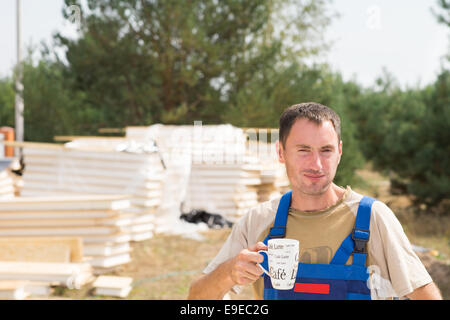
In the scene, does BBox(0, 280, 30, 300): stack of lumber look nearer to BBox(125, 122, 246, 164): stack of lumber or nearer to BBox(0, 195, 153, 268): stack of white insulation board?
BBox(0, 195, 153, 268): stack of white insulation board

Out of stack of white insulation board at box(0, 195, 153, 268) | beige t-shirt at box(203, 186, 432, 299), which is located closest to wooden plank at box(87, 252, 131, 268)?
stack of white insulation board at box(0, 195, 153, 268)

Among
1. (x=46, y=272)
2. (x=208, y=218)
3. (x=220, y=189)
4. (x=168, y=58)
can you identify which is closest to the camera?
(x=46, y=272)

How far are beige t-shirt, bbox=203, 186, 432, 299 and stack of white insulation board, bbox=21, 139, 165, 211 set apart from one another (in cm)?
806

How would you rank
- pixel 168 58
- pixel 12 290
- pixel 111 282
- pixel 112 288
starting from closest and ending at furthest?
1. pixel 12 290
2. pixel 112 288
3. pixel 111 282
4. pixel 168 58

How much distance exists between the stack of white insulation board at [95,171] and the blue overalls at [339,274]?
26.4 ft

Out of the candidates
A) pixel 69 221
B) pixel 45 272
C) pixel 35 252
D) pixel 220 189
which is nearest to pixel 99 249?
pixel 69 221

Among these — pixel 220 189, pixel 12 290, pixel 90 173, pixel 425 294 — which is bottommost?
pixel 12 290

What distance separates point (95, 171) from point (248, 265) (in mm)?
9422

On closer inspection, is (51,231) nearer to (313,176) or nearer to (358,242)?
(313,176)

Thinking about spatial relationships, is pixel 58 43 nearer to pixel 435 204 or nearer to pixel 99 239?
pixel 99 239

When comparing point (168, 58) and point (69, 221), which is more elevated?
point (168, 58)

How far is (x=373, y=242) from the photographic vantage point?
81.0 inches
